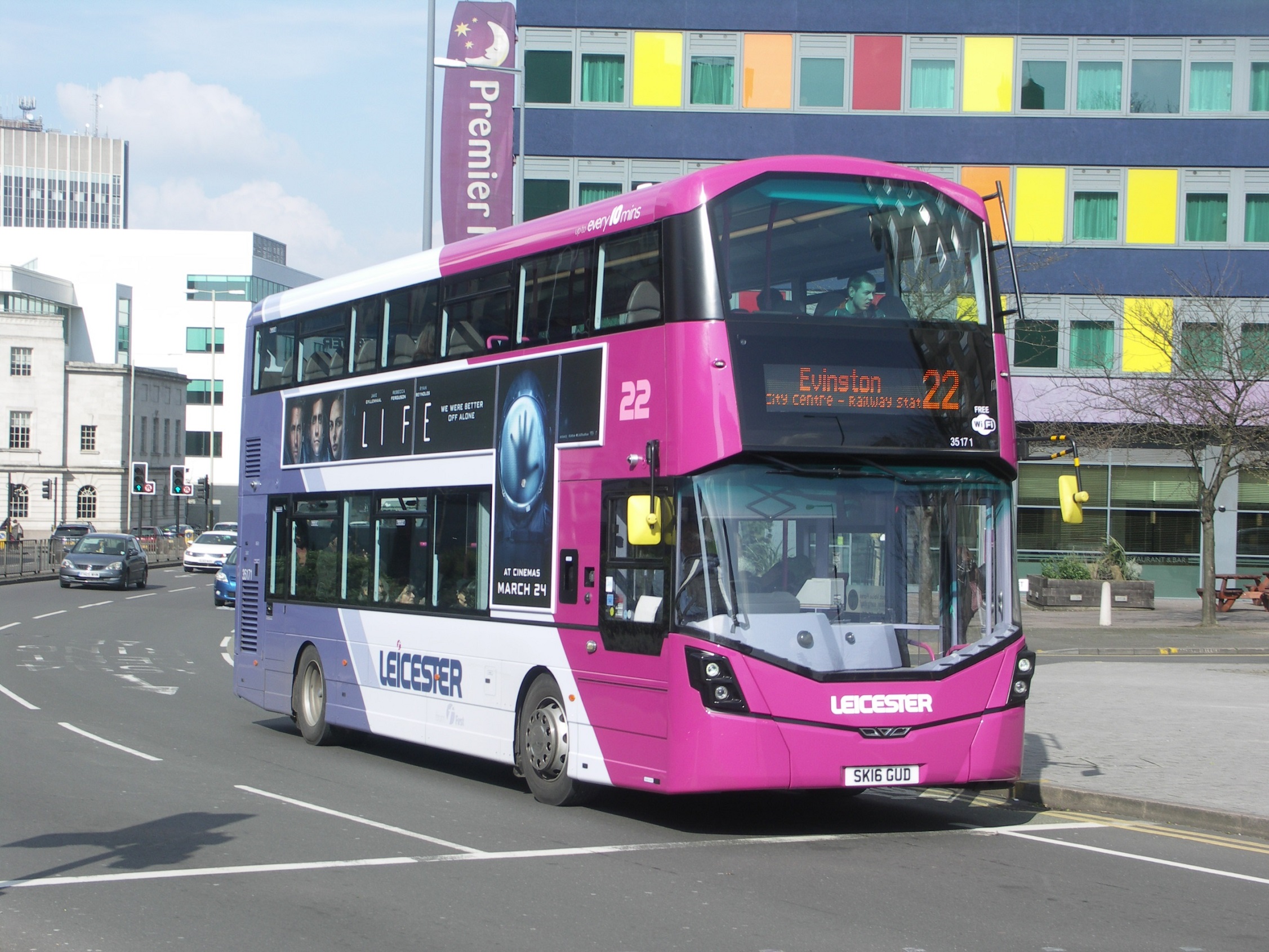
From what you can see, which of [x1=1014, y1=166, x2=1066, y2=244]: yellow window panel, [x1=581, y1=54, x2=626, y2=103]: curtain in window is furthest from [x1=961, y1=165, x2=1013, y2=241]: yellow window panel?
[x1=581, y1=54, x2=626, y2=103]: curtain in window

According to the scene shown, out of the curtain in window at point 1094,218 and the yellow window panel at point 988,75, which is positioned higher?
the yellow window panel at point 988,75

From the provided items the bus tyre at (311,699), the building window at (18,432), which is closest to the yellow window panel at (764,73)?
the bus tyre at (311,699)

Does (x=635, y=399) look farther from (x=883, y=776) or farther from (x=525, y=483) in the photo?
(x=883, y=776)

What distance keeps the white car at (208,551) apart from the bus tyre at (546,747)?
162 ft

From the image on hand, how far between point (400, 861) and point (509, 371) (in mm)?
4203

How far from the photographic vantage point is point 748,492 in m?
9.51

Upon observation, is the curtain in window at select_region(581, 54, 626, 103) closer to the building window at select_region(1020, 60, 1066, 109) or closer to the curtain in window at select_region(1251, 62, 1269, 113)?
the building window at select_region(1020, 60, 1066, 109)

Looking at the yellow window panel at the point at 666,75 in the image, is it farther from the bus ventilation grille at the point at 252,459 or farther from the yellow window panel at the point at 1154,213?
the bus ventilation grille at the point at 252,459

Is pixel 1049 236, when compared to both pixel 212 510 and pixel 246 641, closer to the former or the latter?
pixel 246 641

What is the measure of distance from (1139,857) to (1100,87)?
3310cm

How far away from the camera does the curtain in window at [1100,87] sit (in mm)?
38719

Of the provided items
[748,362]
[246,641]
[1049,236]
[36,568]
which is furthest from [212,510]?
[748,362]

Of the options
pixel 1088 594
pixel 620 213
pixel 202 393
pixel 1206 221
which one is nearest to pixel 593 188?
pixel 1206 221

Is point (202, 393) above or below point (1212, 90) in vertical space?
below
